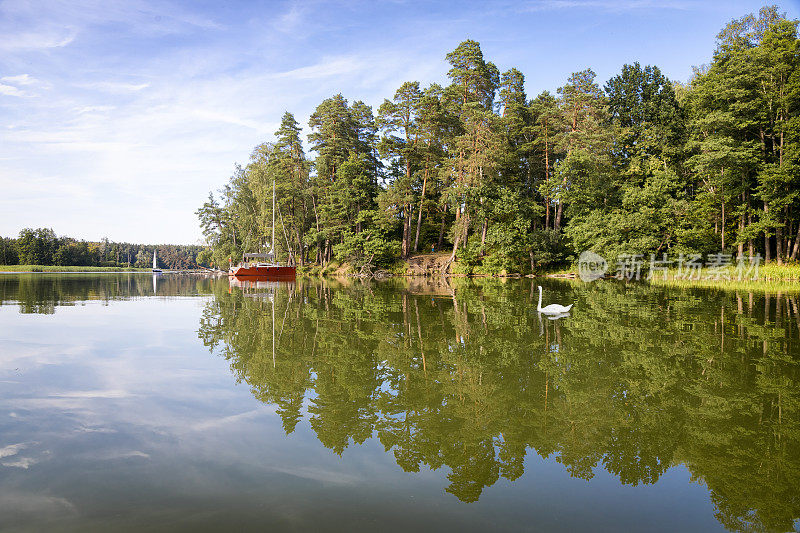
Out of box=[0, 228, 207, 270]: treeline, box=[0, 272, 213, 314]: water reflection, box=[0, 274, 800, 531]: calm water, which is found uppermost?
box=[0, 228, 207, 270]: treeline

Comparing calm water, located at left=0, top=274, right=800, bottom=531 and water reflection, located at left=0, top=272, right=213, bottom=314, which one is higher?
water reflection, located at left=0, top=272, right=213, bottom=314

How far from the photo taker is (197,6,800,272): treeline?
96.5 ft

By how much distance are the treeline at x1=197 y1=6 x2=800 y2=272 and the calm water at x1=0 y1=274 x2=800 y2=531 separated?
2581 cm

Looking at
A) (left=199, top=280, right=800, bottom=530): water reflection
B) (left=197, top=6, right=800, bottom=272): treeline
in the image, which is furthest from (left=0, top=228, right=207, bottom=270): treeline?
(left=199, top=280, right=800, bottom=530): water reflection

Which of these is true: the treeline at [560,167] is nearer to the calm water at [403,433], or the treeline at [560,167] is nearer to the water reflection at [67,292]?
the water reflection at [67,292]

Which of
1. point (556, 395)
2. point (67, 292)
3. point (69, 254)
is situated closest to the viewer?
point (556, 395)

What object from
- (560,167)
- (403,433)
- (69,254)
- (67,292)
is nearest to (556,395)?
(403,433)

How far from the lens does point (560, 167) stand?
36469 millimetres

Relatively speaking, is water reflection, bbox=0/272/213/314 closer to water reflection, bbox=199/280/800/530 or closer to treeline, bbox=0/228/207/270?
water reflection, bbox=199/280/800/530

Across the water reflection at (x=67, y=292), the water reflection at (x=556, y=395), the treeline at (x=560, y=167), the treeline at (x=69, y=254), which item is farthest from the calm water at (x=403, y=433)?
the treeline at (x=69, y=254)

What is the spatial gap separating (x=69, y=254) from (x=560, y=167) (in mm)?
101312

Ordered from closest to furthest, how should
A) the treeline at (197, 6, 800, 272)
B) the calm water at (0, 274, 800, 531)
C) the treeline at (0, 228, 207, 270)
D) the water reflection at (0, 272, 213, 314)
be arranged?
the calm water at (0, 274, 800, 531)
the water reflection at (0, 272, 213, 314)
the treeline at (197, 6, 800, 272)
the treeline at (0, 228, 207, 270)

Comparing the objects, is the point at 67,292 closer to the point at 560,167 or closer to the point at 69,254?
the point at 560,167

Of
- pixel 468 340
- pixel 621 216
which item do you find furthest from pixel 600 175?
pixel 468 340
